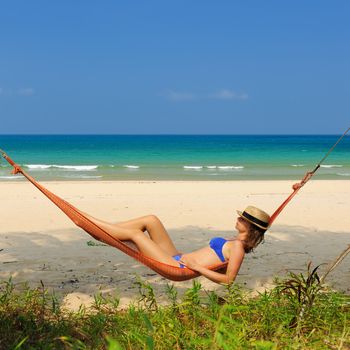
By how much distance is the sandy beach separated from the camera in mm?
4566

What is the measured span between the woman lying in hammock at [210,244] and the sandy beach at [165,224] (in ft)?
1.85

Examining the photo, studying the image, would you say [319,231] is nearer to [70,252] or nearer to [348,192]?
[70,252]

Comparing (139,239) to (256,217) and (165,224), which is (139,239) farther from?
(165,224)

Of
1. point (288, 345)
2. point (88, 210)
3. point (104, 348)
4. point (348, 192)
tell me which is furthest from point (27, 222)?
point (348, 192)

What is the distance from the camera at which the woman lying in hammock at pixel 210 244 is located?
3.21 m

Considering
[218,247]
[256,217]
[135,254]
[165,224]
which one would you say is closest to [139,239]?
[135,254]

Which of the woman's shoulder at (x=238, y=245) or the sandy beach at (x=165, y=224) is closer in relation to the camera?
the woman's shoulder at (x=238, y=245)

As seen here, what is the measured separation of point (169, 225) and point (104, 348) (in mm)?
4708

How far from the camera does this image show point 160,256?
347cm

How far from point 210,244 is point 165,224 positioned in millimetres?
4096

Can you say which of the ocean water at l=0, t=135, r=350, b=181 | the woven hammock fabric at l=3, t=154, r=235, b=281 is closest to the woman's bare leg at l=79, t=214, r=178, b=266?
the woven hammock fabric at l=3, t=154, r=235, b=281

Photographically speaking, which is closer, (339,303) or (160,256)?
(339,303)

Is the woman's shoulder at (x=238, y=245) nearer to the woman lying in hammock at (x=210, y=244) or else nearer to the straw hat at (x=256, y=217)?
the woman lying in hammock at (x=210, y=244)

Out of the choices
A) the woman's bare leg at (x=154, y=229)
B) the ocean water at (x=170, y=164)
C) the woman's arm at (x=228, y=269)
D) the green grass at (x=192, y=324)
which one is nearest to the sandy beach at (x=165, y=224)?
the woman's bare leg at (x=154, y=229)
